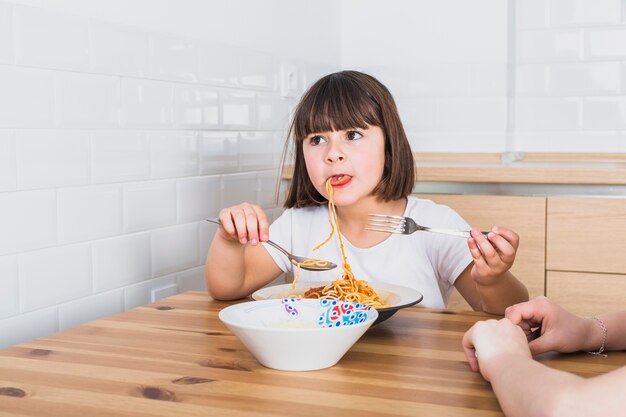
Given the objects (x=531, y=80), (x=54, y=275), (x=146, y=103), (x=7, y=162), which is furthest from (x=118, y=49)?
(x=531, y=80)

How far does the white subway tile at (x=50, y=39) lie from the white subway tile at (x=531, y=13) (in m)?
1.67

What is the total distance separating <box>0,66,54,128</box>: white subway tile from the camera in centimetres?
138

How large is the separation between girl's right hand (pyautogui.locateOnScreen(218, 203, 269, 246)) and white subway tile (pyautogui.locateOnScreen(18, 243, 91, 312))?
14.3 inches

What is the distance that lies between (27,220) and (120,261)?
305mm

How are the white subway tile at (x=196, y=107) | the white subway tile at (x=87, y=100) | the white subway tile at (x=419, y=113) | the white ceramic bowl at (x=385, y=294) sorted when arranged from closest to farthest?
the white ceramic bowl at (x=385, y=294)
the white subway tile at (x=87, y=100)
the white subway tile at (x=196, y=107)
the white subway tile at (x=419, y=113)

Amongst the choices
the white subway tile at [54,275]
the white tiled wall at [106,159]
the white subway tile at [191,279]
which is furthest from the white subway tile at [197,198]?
the white subway tile at [54,275]

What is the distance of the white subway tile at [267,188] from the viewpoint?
2307 millimetres

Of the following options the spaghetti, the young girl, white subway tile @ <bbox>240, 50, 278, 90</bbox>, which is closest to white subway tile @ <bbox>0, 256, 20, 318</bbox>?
the young girl

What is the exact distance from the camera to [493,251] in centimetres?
129

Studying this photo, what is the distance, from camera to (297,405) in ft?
2.70

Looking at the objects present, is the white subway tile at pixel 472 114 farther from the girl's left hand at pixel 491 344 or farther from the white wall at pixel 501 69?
the girl's left hand at pixel 491 344

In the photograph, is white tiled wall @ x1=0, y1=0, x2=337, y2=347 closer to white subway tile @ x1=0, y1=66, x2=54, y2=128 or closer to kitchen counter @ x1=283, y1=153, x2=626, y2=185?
white subway tile @ x1=0, y1=66, x2=54, y2=128

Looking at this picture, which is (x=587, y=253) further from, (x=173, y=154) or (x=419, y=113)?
(x=173, y=154)

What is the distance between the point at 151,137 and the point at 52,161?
1.06ft
